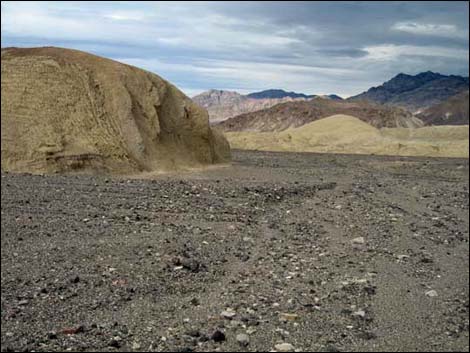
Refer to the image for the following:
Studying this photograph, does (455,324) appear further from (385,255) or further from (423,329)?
(385,255)

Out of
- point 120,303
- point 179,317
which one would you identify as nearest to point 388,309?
point 179,317

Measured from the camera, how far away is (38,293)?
10.4 feet

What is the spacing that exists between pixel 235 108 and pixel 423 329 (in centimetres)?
9431

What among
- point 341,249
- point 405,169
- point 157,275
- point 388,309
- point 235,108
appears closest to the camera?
point 388,309

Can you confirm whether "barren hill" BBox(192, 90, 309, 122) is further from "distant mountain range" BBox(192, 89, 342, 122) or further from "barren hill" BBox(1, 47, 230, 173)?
"barren hill" BBox(1, 47, 230, 173)

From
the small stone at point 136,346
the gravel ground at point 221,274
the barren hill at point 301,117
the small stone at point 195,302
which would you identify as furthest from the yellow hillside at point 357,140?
the small stone at point 136,346

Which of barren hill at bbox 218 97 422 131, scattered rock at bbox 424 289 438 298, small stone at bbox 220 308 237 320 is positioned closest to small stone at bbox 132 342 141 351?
small stone at bbox 220 308 237 320

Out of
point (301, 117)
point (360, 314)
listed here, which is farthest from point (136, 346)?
point (301, 117)

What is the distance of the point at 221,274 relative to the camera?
453 centimetres

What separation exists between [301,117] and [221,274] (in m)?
46.7

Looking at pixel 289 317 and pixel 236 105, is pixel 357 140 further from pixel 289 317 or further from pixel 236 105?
pixel 236 105

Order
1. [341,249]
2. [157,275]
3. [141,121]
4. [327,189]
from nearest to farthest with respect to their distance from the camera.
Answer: [157,275] → [341,249] → [327,189] → [141,121]

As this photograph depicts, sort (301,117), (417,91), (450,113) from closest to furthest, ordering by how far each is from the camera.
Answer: (301,117) → (450,113) → (417,91)

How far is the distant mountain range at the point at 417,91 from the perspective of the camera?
99062mm
